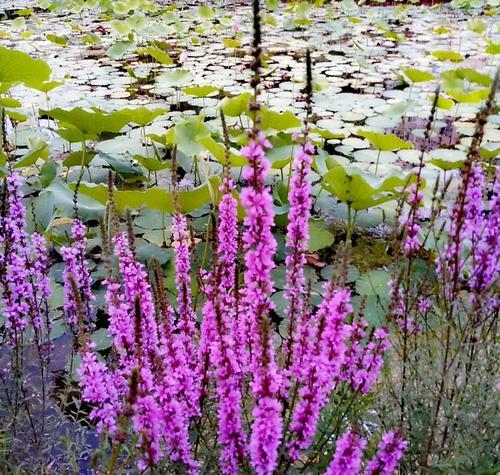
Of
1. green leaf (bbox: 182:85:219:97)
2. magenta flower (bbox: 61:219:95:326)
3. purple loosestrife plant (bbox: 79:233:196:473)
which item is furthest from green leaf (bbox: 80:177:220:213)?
green leaf (bbox: 182:85:219:97)

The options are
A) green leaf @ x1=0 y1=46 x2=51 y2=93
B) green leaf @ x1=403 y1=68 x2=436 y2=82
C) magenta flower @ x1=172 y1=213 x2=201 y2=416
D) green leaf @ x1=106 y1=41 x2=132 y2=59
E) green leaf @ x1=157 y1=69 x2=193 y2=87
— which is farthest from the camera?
green leaf @ x1=106 y1=41 x2=132 y2=59

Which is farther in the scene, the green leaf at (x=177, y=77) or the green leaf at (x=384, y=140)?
the green leaf at (x=177, y=77)

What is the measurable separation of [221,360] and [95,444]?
61.0 inches

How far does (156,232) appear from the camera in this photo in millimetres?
4020

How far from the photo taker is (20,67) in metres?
3.60

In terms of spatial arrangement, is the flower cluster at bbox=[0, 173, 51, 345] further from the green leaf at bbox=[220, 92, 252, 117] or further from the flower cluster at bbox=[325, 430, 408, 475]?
the green leaf at bbox=[220, 92, 252, 117]

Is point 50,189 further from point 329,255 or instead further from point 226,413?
point 226,413

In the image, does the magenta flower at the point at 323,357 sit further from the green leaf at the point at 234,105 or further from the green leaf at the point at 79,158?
the green leaf at the point at 79,158

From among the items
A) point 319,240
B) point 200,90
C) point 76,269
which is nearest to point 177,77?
point 200,90

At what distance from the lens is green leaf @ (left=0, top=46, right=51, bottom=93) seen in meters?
3.41

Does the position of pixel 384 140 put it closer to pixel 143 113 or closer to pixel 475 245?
pixel 143 113

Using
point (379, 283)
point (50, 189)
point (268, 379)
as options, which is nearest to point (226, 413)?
point (268, 379)

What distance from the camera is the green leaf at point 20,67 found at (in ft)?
11.2

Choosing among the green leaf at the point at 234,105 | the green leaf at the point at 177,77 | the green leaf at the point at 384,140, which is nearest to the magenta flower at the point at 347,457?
the green leaf at the point at 384,140
